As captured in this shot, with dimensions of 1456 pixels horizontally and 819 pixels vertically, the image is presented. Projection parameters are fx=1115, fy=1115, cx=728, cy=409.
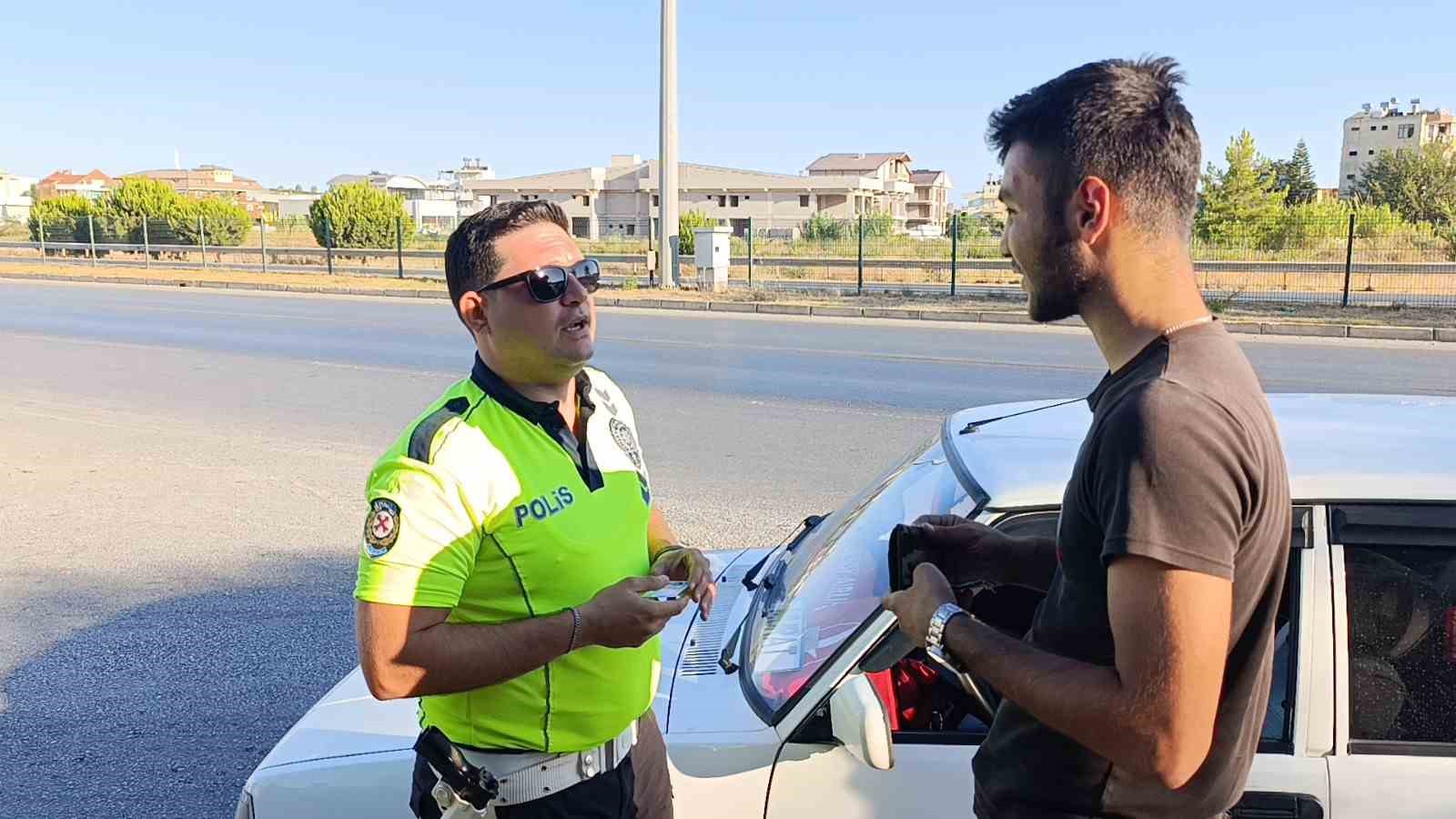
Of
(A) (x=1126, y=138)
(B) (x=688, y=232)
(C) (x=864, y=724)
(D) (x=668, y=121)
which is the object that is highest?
(D) (x=668, y=121)

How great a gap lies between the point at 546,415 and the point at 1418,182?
223ft

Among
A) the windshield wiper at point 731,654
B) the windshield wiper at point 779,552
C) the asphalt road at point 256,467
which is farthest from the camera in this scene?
the asphalt road at point 256,467

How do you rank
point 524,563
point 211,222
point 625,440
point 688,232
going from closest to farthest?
point 524,563 → point 625,440 → point 688,232 → point 211,222

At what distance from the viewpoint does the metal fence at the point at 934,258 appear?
66.8 feet

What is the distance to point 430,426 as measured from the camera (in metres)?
1.89

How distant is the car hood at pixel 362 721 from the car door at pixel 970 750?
254 mm

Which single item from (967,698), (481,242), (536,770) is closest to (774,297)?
(967,698)

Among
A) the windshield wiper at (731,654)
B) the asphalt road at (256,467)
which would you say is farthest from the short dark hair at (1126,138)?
the asphalt road at (256,467)

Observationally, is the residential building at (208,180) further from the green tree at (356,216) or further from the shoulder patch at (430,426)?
the shoulder patch at (430,426)

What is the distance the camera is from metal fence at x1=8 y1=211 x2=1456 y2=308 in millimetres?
20375

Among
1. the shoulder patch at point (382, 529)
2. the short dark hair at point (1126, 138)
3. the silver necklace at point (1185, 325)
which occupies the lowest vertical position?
the shoulder patch at point (382, 529)

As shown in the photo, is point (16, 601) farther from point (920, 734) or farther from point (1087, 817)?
point (1087, 817)

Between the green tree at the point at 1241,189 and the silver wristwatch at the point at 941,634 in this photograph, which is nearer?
the silver wristwatch at the point at 941,634

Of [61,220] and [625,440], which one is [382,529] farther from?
[61,220]
